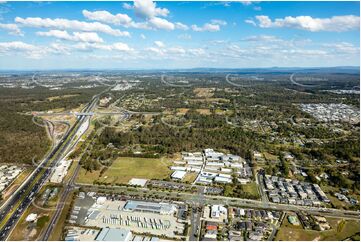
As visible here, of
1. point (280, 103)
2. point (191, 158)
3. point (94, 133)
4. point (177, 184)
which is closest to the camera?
point (177, 184)

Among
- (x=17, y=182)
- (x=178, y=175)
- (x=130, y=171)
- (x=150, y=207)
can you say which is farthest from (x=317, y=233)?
(x=17, y=182)

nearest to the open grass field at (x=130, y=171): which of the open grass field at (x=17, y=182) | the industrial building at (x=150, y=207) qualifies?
the industrial building at (x=150, y=207)

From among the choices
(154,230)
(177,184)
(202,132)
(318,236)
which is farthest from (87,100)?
(318,236)

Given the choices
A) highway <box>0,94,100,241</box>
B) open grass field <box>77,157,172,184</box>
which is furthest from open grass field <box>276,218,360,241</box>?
highway <box>0,94,100,241</box>

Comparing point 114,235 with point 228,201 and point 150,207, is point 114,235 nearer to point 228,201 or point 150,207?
point 150,207

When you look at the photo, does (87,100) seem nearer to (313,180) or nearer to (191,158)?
(191,158)
